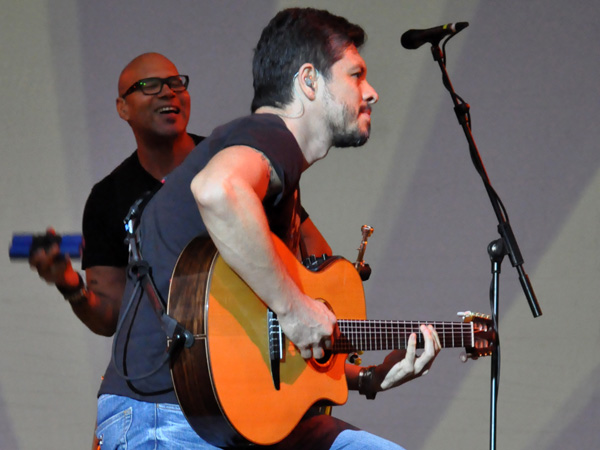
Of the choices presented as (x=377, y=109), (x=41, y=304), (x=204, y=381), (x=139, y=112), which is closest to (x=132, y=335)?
(x=204, y=381)

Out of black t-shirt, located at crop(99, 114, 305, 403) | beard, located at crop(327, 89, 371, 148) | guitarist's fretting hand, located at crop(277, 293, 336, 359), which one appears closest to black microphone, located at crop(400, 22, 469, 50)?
beard, located at crop(327, 89, 371, 148)

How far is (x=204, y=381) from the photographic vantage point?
179 cm

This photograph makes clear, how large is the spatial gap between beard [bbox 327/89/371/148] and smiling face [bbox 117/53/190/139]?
4.10 feet

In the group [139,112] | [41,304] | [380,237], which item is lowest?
[41,304]

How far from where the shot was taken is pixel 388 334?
236 cm

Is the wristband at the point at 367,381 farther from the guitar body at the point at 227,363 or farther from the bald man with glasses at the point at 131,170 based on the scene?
the bald man with glasses at the point at 131,170

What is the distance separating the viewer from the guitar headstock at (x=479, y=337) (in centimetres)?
249

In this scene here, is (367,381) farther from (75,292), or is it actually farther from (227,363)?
(75,292)

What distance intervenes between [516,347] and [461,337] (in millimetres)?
1585

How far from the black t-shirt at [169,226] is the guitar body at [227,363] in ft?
0.23

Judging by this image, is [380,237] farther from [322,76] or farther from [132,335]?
[132,335]

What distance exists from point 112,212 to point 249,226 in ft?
5.18

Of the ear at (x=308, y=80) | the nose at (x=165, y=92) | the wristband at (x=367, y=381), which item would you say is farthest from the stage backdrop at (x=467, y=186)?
the ear at (x=308, y=80)

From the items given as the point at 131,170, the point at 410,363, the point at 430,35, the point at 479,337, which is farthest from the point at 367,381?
the point at 131,170
